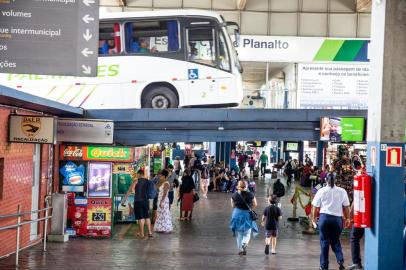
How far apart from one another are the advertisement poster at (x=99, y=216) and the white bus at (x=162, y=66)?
172 inches

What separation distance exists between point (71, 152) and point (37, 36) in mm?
7417

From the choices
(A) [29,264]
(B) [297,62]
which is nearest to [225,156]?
(B) [297,62]

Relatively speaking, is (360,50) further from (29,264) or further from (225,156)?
(29,264)

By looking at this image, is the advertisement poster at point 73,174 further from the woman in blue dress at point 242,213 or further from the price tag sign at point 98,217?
the woman in blue dress at point 242,213

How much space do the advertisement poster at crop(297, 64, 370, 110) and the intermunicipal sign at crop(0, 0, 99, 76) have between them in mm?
18963

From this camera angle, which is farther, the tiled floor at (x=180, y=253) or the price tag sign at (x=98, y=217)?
the price tag sign at (x=98, y=217)

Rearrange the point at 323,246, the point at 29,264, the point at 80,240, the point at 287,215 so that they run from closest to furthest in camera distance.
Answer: the point at 323,246 < the point at 29,264 < the point at 80,240 < the point at 287,215

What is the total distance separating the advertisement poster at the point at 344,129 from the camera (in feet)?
53.4

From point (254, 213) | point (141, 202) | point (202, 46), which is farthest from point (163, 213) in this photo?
point (202, 46)

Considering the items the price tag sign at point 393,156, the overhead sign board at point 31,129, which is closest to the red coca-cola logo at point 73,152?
the overhead sign board at point 31,129

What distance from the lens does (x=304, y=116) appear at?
17094 millimetres

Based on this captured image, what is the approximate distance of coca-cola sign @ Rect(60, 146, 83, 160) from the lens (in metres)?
15.3

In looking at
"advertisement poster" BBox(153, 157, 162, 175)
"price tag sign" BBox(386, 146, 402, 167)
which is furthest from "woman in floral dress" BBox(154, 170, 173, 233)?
"advertisement poster" BBox(153, 157, 162, 175)

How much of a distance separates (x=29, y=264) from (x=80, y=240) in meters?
3.03
